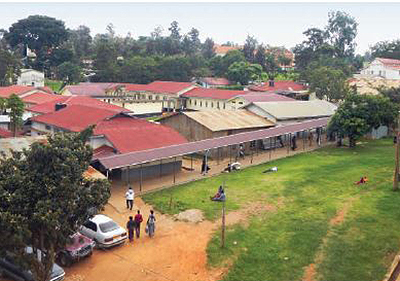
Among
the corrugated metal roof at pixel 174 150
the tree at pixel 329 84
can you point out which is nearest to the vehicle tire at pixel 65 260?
the corrugated metal roof at pixel 174 150

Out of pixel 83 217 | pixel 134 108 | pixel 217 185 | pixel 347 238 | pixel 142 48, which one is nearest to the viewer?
pixel 83 217

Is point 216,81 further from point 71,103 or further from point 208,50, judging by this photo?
point 71,103

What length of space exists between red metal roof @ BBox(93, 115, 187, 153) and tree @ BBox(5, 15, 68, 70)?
83.4m

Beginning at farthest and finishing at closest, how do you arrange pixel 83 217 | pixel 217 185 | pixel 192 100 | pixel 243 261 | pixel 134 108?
pixel 192 100
pixel 134 108
pixel 217 185
pixel 243 261
pixel 83 217

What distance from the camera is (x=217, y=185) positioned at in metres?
29.8

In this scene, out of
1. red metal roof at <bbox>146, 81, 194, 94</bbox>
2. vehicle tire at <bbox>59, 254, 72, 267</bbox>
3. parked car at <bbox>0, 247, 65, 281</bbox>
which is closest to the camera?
parked car at <bbox>0, 247, 65, 281</bbox>

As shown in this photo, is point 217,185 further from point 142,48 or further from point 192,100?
point 142,48

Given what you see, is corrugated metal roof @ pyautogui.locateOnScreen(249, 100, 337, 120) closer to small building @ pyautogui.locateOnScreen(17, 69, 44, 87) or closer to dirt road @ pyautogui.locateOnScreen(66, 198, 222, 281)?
dirt road @ pyautogui.locateOnScreen(66, 198, 222, 281)

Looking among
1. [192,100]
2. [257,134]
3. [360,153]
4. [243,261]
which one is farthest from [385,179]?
[192,100]

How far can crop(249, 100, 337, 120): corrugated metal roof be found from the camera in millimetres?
49906

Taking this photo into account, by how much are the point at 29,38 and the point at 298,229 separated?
109765 millimetres

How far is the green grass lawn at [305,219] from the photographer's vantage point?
59.8 feet

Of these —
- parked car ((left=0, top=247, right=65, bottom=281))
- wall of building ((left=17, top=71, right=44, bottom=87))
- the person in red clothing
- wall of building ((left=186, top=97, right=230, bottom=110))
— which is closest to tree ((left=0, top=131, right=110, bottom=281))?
parked car ((left=0, top=247, right=65, bottom=281))

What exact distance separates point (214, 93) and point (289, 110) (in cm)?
2215
